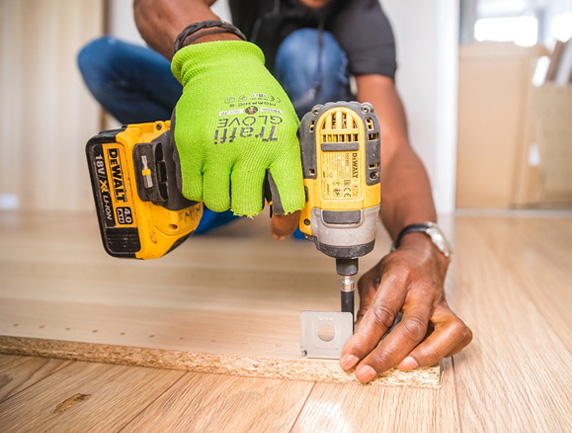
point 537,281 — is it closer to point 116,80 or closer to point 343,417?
point 343,417

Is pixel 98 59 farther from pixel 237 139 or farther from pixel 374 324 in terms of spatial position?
pixel 374 324

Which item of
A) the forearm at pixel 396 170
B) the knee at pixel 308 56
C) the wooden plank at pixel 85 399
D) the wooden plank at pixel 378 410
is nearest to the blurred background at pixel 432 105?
the knee at pixel 308 56

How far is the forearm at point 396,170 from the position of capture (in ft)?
4.22

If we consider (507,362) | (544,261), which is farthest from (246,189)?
(544,261)

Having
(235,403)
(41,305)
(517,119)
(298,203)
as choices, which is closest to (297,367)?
(235,403)

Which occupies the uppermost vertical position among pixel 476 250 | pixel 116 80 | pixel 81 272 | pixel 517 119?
pixel 116 80

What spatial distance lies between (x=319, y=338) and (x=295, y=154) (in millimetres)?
340

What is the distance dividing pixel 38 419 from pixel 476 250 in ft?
5.45

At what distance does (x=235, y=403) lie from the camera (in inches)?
31.6

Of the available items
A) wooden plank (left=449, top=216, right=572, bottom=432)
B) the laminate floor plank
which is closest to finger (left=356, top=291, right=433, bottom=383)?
wooden plank (left=449, top=216, right=572, bottom=432)

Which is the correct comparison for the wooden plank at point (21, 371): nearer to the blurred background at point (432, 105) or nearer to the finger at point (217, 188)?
the finger at point (217, 188)

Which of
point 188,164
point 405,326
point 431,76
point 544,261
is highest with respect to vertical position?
point 431,76

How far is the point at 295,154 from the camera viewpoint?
2.77 feet

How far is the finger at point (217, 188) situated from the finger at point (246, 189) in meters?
0.01
